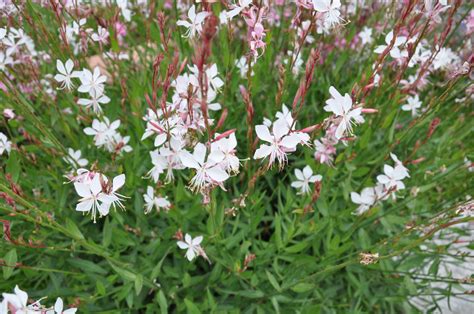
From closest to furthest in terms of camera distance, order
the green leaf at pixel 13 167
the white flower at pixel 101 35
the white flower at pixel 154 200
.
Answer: the green leaf at pixel 13 167 → the white flower at pixel 154 200 → the white flower at pixel 101 35

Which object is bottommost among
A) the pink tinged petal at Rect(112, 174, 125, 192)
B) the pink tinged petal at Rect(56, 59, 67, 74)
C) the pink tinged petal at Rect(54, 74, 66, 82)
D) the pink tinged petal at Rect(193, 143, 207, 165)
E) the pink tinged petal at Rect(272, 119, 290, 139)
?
the pink tinged petal at Rect(112, 174, 125, 192)

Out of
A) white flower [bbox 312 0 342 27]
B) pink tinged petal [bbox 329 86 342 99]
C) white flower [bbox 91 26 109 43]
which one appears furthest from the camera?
white flower [bbox 91 26 109 43]

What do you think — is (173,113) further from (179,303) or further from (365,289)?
(365,289)

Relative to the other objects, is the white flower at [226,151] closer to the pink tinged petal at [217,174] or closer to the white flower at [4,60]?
the pink tinged petal at [217,174]

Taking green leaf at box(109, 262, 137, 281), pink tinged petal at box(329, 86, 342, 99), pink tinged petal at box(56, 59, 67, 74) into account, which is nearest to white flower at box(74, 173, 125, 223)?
green leaf at box(109, 262, 137, 281)

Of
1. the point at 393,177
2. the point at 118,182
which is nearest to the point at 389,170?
the point at 393,177

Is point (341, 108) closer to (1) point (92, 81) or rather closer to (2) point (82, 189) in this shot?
(2) point (82, 189)

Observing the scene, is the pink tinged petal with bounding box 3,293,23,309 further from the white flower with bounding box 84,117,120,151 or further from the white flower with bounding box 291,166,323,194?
the white flower with bounding box 291,166,323,194

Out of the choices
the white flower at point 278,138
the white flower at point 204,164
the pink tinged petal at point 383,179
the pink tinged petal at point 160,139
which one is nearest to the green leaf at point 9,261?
the pink tinged petal at point 160,139

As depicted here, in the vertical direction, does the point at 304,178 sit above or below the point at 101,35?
below
